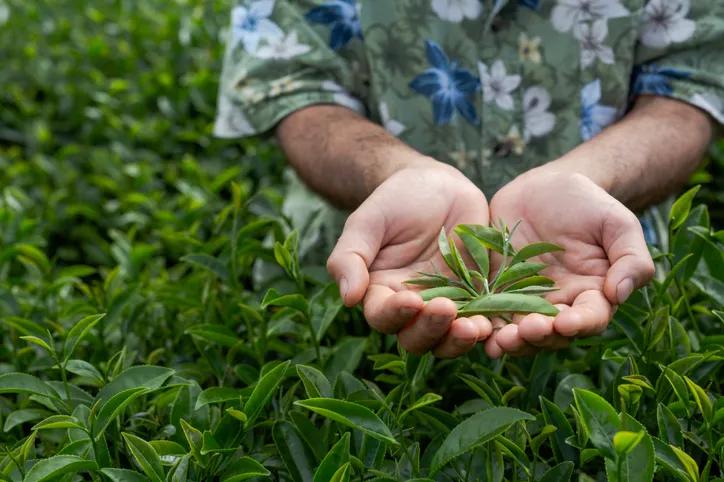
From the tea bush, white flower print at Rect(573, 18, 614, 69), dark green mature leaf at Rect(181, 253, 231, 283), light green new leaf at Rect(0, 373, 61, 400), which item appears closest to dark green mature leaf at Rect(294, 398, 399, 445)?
the tea bush

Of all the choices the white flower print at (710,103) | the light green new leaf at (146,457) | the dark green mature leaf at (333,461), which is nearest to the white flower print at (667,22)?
the white flower print at (710,103)

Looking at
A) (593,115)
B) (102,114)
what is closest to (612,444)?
(593,115)

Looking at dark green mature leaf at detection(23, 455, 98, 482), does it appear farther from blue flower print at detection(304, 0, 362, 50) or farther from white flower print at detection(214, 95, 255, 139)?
blue flower print at detection(304, 0, 362, 50)

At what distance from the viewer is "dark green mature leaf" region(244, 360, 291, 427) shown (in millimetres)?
910

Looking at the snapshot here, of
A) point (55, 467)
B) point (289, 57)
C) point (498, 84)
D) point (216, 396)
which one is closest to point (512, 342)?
point (216, 396)

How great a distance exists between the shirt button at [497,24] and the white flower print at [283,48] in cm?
36

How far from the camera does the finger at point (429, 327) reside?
90 cm

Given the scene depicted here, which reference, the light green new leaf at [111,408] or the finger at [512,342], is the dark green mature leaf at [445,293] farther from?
the light green new leaf at [111,408]

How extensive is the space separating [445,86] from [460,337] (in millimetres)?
814

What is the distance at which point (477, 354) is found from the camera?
112 cm

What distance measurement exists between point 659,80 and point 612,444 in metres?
1.01

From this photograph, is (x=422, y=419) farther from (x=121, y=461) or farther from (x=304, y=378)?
(x=121, y=461)

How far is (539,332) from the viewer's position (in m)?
0.91

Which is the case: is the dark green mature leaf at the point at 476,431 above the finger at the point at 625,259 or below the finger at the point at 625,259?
below
